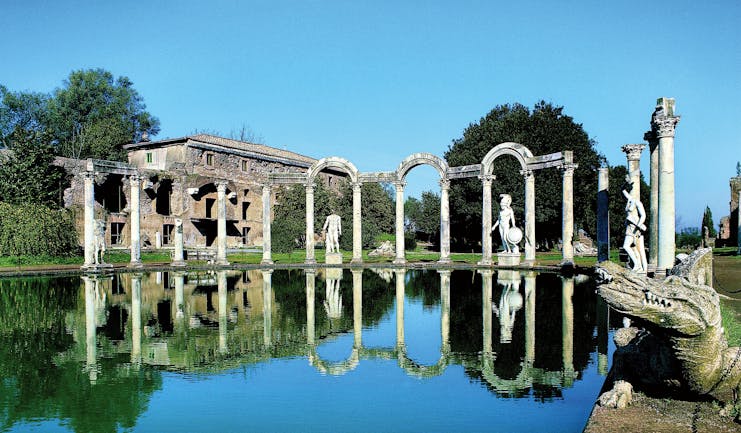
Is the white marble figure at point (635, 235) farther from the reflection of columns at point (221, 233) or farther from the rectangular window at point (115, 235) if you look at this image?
the rectangular window at point (115, 235)

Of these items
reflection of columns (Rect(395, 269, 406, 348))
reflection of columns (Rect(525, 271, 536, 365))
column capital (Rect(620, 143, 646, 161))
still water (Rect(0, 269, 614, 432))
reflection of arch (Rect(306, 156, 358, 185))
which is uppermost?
reflection of arch (Rect(306, 156, 358, 185))

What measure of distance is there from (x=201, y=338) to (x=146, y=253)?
3079 cm

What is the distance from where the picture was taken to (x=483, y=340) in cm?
1107

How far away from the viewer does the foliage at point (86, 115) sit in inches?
2323

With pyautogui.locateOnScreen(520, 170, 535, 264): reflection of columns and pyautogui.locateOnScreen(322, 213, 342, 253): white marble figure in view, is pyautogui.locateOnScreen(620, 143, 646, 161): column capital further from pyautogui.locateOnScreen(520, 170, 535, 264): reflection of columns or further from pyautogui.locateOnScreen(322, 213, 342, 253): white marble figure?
pyautogui.locateOnScreen(322, 213, 342, 253): white marble figure

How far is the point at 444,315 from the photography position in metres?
14.6

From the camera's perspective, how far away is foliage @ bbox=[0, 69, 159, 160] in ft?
194

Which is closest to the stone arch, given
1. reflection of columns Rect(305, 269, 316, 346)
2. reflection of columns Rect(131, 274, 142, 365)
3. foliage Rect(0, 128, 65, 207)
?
reflection of columns Rect(305, 269, 316, 346)

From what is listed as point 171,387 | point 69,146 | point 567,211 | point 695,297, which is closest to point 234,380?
point 171,387

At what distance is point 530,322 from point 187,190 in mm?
40092

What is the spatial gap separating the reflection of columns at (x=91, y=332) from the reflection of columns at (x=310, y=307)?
3766mm

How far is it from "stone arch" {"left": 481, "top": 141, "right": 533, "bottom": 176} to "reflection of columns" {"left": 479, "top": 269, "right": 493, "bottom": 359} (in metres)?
6.81

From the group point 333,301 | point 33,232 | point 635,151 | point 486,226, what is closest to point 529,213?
point 486,226

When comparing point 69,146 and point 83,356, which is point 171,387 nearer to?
point 83,356
